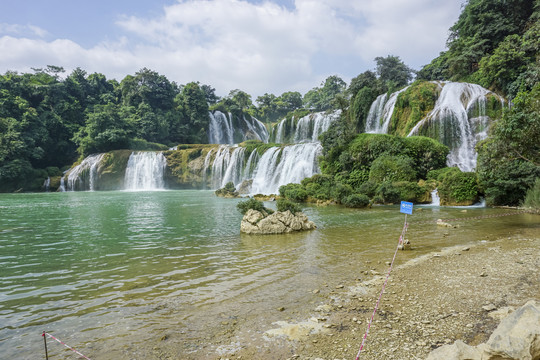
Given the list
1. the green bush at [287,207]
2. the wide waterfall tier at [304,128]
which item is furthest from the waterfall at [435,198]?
the wide waterfall tier at [304,128]

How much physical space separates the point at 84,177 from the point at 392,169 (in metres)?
42.2

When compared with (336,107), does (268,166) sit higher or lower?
lower

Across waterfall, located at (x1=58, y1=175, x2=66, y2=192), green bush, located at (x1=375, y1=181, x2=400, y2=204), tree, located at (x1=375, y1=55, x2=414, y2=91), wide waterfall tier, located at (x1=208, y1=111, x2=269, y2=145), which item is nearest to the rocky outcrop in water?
green bush, located at (x1=375, y1=181, x2=400, y2=204)

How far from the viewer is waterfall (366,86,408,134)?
32469mm

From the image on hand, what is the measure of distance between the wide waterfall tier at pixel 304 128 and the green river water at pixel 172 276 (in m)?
29.8

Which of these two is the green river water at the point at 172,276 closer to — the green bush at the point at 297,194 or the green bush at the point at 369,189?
the green bush at the point at 369,189

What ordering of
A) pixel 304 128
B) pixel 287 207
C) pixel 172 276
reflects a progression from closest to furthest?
pixel 172 276 < pixel 287 207 < pixel 304 128

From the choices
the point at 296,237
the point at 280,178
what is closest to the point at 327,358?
the point at 296,237

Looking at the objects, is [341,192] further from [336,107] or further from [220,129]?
[220,129]

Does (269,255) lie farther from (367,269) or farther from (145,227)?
(145,227)

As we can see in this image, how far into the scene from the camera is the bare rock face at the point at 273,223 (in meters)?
11.8

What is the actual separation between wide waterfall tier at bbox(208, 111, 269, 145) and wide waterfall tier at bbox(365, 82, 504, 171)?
42061 millimetres

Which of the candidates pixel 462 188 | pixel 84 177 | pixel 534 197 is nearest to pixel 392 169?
pixel 462 188

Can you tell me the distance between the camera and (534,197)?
1434cm
